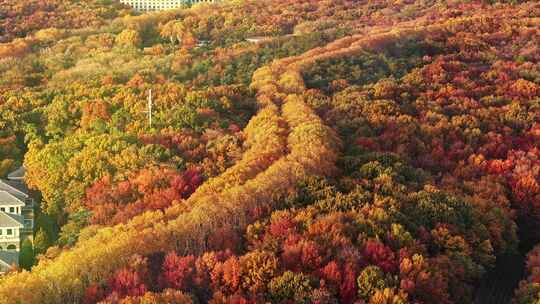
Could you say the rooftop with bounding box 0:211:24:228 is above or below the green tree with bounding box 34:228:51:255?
above

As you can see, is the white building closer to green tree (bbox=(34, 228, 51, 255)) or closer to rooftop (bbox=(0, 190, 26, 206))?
rooftop (bbox=(0, 190, 26, 206))

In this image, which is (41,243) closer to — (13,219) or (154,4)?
(13,219)

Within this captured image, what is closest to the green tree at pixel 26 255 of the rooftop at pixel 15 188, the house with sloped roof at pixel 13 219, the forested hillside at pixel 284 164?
the forested hillside at pixel 284 164

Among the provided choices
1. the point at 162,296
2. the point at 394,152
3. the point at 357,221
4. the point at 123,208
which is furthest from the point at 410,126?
the point at 162,296

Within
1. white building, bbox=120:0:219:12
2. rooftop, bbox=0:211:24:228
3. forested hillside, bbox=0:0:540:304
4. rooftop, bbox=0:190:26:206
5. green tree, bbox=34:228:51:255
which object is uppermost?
forested hillside, bbox=0:0:540:304

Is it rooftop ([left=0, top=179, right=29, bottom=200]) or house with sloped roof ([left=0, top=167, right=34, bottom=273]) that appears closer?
house with sloped roof ([left=0, top=167, right=34, bottom=273])

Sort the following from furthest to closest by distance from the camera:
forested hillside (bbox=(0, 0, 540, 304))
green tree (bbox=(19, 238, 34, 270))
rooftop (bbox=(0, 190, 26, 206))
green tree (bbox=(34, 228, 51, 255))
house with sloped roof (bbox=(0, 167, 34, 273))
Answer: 1. rooftop (bbox=(0, 190, 26, 206))
2. green tree (bbox=(34, 228, 51, 255))
3. green tree (bbox=(19, 238, 34, 270))
4. house with sloped roof (bbox=(0, 167, 34, 273))
5. forested hillside (bbox=(0, 0, 540, 304))

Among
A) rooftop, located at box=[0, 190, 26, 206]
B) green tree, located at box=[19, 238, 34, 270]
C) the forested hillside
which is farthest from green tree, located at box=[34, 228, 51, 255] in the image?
rooftop, located at box=[0, 190, 26, 206]
